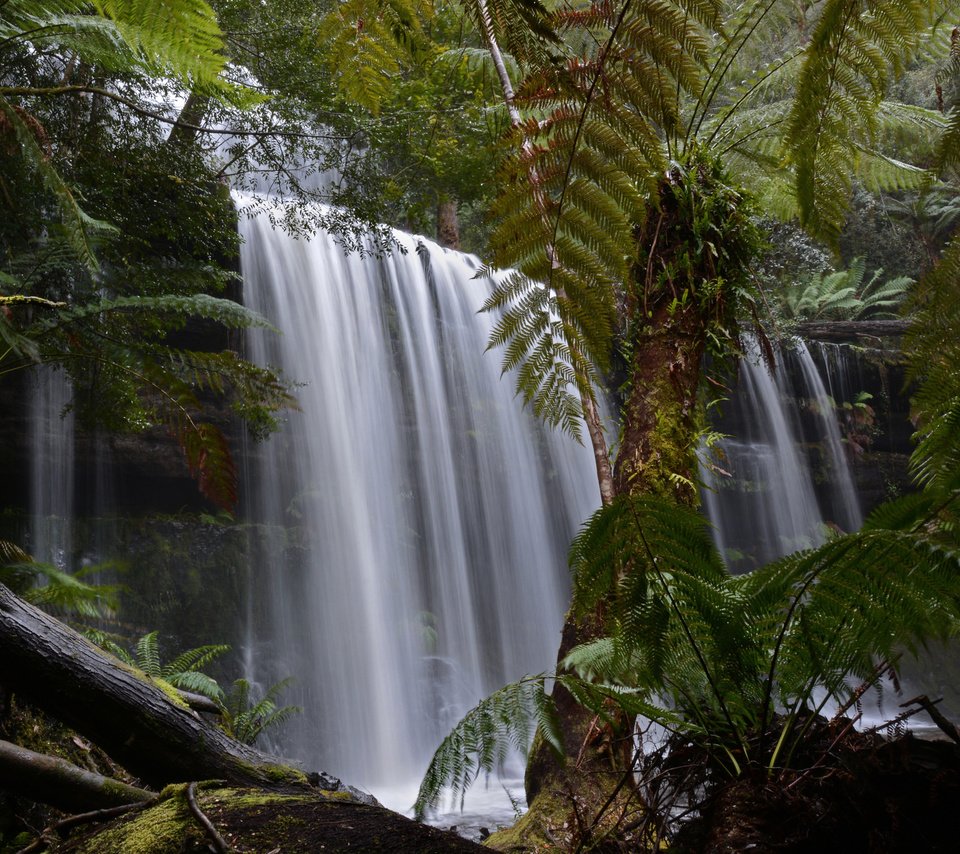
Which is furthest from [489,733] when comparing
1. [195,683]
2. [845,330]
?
[845,330]

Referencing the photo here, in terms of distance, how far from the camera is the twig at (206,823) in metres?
1.33

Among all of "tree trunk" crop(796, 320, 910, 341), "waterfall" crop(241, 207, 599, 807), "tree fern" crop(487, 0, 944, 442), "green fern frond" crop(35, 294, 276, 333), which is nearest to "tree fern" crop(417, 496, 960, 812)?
"tree fern" crop(487, 0, 944, 442)

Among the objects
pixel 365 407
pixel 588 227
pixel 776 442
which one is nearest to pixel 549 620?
pixel 365 407

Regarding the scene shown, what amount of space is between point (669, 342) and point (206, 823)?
2532 mm

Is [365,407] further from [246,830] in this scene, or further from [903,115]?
[246,830]

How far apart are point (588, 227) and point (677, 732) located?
1.09 meters

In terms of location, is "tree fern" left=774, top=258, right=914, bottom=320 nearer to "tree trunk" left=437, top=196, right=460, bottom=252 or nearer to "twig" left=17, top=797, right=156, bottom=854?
"tree trunk" left=437, top=196, right=460, bottom=252

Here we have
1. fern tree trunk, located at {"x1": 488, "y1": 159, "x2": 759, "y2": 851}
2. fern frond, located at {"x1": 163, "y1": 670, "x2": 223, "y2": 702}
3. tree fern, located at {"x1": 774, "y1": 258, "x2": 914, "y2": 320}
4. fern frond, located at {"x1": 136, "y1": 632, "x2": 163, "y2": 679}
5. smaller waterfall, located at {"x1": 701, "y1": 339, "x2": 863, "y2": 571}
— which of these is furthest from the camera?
tree fern, located at {"x1": 774, "y1": 258, "x2": 914, "y2": 320}

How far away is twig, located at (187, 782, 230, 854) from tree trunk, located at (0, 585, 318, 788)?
0.50m

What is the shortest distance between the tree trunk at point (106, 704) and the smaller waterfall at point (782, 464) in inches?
475

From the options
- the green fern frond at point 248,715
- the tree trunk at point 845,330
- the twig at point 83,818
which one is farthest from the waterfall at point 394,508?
the twig at point 83,818

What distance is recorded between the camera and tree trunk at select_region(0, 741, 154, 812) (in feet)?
6.16

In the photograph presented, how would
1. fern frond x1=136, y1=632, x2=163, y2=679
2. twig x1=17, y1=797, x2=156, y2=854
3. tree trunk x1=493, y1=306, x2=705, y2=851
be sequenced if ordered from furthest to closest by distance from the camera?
fern frond x1=136, y1=632, x2=163, y2=679 → tree trunk x1=493, y1=306, x2=705, y2=851 → twig x1=17, y1=797, x2=156, y2=854

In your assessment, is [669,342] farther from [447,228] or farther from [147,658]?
[447,228]
